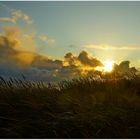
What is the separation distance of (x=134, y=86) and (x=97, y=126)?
3.79 metres

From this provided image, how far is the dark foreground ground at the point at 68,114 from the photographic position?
19.7 ft

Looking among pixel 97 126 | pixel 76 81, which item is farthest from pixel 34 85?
pixel 97 126

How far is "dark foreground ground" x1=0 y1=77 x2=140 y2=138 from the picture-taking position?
602 centimetres

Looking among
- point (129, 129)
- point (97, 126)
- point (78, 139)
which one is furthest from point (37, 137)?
point (129, 129)

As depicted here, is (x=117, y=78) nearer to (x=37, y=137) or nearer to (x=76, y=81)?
(x=76, y=81)

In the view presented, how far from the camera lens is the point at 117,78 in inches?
431

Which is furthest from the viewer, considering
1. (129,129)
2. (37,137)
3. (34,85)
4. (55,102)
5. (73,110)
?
(34,85)

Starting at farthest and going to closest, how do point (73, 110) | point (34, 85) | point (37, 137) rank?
point (34, 85) < point (73, 110) < point (37, 137)

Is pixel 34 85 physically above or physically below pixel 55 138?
above

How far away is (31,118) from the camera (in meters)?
6.57

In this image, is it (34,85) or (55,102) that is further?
(34,85)

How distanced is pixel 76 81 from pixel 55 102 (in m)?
3.20

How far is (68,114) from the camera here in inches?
265

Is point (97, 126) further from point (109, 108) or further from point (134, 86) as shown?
point (134, 86)
